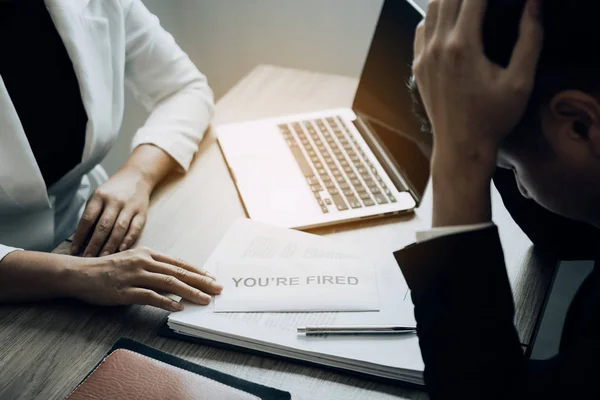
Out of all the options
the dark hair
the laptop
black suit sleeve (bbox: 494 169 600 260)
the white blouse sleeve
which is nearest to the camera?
the dark hair

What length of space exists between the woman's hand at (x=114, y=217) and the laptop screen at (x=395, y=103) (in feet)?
1.45

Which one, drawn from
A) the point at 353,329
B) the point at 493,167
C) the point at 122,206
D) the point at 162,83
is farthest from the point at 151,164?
the point at 493,167

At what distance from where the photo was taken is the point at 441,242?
609 millimetres

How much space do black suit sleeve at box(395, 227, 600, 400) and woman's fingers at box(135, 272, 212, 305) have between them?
0.29 meters

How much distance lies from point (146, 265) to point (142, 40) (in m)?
0.61

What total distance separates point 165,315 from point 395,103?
592mm

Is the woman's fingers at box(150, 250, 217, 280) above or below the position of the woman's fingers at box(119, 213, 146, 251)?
above

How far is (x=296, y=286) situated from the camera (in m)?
0.76

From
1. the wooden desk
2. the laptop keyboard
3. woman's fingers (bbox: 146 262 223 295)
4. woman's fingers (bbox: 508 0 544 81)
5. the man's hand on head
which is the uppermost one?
woman's fingers (bbox: 508 0 544 81)

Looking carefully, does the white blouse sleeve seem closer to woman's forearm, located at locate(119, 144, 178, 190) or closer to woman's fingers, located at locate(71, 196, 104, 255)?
woman's forearm, located at locate(119, 144, 178, 190)

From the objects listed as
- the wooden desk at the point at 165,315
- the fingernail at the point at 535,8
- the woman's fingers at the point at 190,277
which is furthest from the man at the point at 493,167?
the woman's fingers at the point at 190,277

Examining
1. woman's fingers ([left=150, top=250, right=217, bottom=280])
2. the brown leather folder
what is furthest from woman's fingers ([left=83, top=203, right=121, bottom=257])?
the brown leather folder

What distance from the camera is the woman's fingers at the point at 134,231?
2.81 ft

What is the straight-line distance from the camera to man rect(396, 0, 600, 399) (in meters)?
0.53
